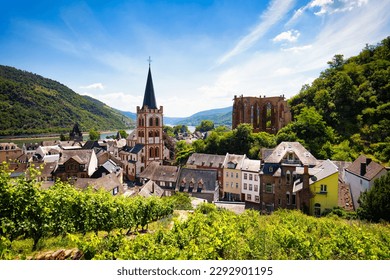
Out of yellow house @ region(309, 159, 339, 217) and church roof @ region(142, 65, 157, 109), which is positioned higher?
church roof @ region(142, 65, 157, 109)

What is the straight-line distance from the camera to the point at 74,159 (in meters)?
28.9

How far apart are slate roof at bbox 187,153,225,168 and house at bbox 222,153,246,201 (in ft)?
4.52

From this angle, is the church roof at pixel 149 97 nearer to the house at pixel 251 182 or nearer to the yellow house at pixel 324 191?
the house at pixel 251 182

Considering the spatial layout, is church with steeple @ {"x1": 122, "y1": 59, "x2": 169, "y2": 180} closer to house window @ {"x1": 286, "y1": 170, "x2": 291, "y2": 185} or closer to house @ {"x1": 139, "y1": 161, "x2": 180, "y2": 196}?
house @ {"x1": 139, "y1": 161, "x2": 180, "y2": 196}

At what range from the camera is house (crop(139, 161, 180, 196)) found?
28469 mm

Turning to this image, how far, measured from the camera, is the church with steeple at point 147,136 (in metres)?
36.6

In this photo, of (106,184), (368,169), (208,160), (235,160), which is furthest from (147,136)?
(368,169)

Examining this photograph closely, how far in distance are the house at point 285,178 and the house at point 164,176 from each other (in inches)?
457

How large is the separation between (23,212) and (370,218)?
15.2 metres

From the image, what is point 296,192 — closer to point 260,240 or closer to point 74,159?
point 260,240

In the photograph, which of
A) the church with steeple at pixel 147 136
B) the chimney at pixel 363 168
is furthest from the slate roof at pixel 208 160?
the chimney at pixel 363 168

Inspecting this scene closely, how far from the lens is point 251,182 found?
88.9 ft

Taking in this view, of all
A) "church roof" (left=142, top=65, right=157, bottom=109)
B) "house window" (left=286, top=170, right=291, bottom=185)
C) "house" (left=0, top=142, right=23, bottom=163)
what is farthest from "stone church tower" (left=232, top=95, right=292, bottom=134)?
"house" (left=0, top=142, right=23, bottom=163)
